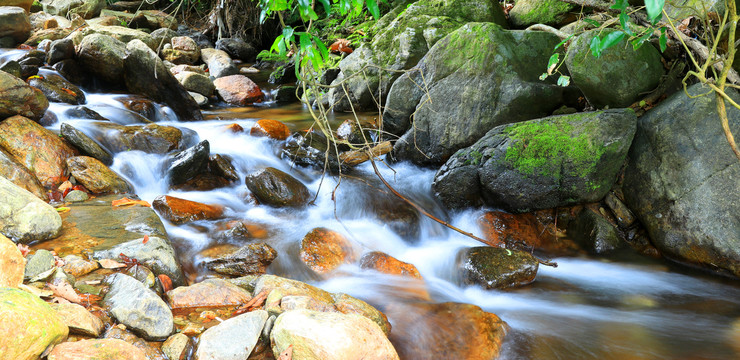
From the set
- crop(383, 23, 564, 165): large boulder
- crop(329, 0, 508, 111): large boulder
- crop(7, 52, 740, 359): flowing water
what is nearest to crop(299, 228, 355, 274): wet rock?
crop(7, 52, 740, 359): flowing water

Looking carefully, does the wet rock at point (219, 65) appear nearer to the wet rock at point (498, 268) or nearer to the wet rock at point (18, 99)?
the wet rock at point (18, 99)

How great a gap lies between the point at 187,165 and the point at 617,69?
564cm

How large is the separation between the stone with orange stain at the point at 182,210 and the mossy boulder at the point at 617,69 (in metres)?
4.82

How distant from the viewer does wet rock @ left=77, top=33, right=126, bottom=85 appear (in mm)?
8047

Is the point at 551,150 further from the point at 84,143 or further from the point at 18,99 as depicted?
the point at 18,99

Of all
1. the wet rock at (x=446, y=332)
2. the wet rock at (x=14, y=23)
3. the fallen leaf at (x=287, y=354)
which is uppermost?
the wet rock at (x=14, y=23)

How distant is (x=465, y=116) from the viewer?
19.9 ft

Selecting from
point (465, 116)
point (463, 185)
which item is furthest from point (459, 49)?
point (463, 185)

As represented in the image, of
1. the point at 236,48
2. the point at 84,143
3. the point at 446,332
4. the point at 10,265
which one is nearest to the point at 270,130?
the point at 84,143

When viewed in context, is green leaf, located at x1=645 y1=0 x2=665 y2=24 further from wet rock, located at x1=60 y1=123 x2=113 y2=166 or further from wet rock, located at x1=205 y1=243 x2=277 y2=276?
wet rock, located at x1=60 y1=123 x2=113 y2=166

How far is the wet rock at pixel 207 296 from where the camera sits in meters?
3.12

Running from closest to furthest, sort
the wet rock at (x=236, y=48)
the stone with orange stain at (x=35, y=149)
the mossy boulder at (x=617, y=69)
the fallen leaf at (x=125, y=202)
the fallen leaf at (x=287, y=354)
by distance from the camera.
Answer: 1. the fallen leaf at (x=287, y=354)
2. the fallen leaf at (x=125, y=202)
3. the stone with orange stain at (x=35, y=149)
4. the mossy boulder at (x=617, y=69)
5. the wet rock at (x=236, y=48)

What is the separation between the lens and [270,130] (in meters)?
7.66

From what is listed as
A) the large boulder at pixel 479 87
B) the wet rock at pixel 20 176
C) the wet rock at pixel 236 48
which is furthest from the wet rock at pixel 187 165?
the wet rock at pixel 236 48
